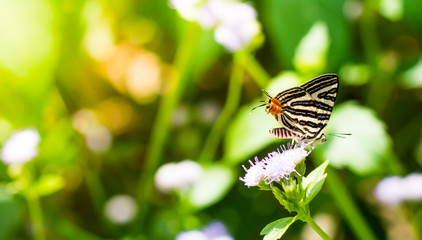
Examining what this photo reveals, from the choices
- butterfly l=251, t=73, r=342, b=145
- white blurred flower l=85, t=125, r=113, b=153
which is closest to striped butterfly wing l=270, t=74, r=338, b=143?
butterfly l=251, t=73, r=342, b=145

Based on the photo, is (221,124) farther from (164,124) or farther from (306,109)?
(306,109)

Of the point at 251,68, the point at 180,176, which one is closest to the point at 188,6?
the point at 251,68

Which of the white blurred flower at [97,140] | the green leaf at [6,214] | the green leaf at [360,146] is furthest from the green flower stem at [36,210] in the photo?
the green leaf at [360,146]

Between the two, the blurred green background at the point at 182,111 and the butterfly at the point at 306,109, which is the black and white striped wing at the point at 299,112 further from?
the blurred green background at the point at 182,111

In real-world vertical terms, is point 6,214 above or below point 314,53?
above

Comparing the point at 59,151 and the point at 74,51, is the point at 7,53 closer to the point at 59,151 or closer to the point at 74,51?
Answer: the point at 74,51

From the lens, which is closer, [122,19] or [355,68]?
[355,68]

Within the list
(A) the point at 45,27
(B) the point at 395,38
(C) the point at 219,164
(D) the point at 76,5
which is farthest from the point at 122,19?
(B) the point at 395,38
